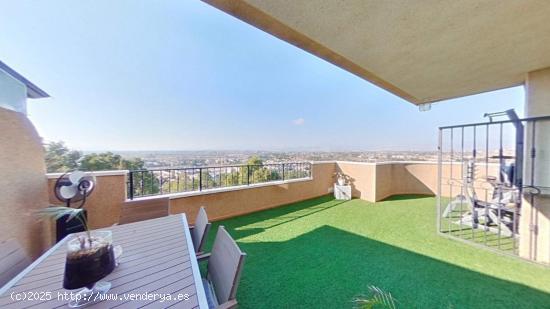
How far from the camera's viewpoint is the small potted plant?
626 cm

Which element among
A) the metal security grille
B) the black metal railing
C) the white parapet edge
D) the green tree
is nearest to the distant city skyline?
the green tree

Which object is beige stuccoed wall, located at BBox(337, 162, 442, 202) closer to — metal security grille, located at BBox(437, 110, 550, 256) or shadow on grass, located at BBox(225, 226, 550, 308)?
metal security grille, located at BBox(437, 110, 550, 256)

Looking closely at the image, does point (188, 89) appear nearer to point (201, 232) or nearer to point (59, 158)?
point (59, 158)

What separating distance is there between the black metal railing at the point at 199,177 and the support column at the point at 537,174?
435 centimetres

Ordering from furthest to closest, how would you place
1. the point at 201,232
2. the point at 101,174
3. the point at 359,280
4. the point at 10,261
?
the point at 101,174, the point at 359,280, the point at 201,232, the point at 10,261

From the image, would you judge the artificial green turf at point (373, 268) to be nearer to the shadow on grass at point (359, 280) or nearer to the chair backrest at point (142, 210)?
the shadow on grass at point (359, 280)

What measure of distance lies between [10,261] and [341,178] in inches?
255

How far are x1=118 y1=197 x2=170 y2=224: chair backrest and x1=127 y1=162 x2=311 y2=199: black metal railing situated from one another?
2.97 ft

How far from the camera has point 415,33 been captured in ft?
5.88

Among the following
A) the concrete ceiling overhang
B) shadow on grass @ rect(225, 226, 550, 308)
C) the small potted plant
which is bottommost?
shadow on grass @ rect(225, 226, 550, 308)

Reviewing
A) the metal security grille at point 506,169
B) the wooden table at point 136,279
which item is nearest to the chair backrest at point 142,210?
the wooden table at point 136,279

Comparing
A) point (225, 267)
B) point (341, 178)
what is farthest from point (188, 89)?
point (225, 267)

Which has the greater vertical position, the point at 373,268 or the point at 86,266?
the point at 86,266

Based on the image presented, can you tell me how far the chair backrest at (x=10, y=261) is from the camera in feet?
4.36
